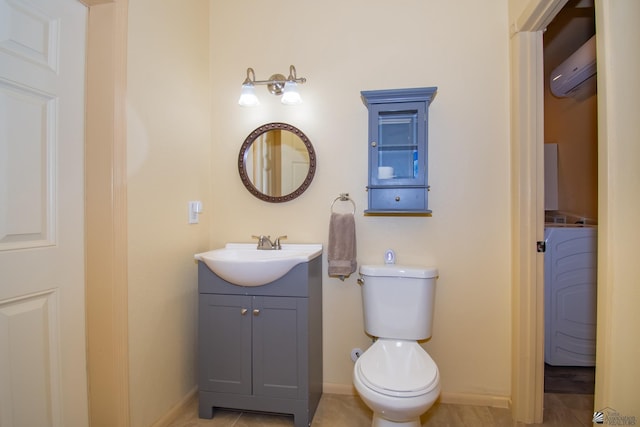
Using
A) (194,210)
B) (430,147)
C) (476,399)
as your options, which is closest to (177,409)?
(194,210)

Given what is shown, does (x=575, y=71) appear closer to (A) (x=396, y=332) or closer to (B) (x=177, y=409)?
(A) (x=396, y=332)

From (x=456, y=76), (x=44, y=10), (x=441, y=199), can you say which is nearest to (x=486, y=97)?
(x=456, y=76)

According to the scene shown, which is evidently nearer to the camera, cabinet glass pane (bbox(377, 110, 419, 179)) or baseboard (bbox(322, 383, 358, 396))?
cabinet glass pane (bbox(377, 110, 419, 179))

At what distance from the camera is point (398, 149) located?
6.19ft

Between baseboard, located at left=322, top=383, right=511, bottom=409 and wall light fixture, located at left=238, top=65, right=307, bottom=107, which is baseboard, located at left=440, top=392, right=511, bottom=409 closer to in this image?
baseboard, located at left=322, top=383, right=511, bottom=409

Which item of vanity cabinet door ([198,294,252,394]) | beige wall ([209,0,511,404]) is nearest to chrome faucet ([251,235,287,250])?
beige wall ([209,0,511,404])

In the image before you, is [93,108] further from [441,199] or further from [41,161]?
[441,199]

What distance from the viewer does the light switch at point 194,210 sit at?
193cm

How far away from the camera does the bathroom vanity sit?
1.67m

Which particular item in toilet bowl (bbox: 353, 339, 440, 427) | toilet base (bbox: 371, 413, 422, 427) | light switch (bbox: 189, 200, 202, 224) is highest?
light switch (bbox: 189, 200, 202, 224)

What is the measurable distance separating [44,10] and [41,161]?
56 centimetres

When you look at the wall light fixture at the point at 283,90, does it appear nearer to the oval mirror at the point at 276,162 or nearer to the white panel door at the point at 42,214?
the oval mirror at the point at 276,162

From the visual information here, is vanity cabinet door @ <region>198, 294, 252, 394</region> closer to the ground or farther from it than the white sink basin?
closer to the ground

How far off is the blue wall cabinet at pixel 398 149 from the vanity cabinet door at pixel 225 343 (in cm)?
91
